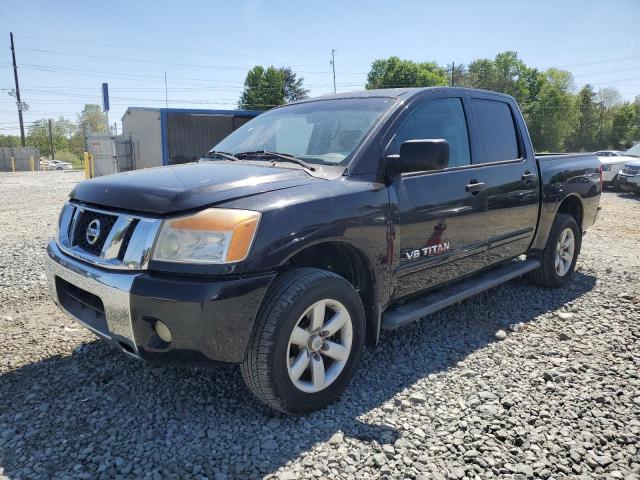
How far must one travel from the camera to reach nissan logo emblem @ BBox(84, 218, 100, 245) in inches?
101

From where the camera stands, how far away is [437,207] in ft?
10.7

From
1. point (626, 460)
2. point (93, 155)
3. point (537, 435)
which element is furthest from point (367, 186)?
point (93, 155)

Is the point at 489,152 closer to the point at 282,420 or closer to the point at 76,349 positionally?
the point at 282,420

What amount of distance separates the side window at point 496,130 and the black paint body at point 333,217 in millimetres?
69

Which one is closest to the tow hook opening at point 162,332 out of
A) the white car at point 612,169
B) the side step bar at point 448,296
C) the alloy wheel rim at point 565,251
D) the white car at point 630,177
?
the side step bar at point 448,296

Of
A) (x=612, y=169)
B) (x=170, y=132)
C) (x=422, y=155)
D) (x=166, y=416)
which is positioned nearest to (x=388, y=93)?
(x=422, y=155)

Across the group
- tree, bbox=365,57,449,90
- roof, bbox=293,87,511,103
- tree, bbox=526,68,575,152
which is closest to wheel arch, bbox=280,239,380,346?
roof, bbox=293,87,511,103

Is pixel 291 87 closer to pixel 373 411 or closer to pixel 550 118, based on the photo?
pixel 550 118

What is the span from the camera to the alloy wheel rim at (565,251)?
491cm

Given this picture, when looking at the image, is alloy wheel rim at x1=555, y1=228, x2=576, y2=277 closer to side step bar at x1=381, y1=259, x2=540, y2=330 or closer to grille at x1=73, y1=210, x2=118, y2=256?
side step bar at x1=381, y1=259, x2=540, y2=330

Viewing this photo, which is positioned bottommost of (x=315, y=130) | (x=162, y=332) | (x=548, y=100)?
(x=162, y=332)

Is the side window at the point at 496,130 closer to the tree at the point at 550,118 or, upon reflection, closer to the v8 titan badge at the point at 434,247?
the v8 titan badge at the point at 434,247

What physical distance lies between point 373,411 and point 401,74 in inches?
2385

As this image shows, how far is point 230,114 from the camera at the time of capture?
17719mm
